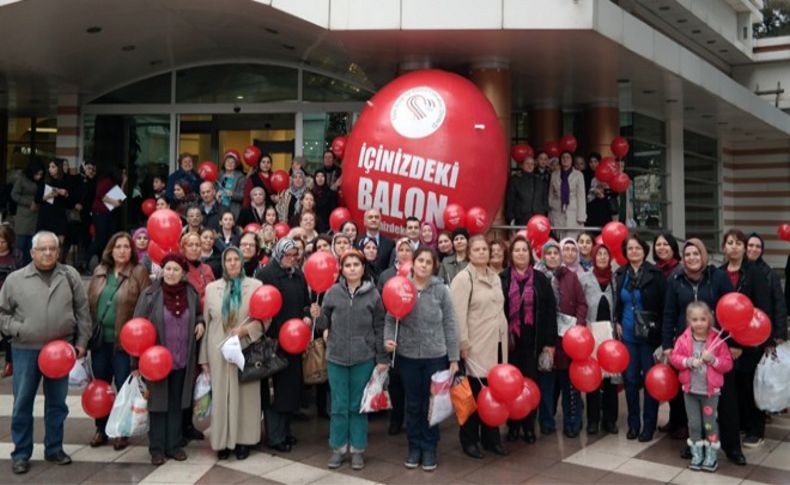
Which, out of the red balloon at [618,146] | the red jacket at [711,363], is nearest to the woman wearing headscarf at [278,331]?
the red jacket at [711,363]

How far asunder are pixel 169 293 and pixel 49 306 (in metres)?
0.81

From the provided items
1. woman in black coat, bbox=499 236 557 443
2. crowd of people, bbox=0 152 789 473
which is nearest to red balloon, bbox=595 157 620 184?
crowd of people, bbox=0 152 789 473

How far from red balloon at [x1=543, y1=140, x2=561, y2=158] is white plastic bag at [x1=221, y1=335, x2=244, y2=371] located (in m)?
6.99

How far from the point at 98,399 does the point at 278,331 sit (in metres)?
1.40

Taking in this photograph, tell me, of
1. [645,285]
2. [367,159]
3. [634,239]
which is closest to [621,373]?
[645,285]

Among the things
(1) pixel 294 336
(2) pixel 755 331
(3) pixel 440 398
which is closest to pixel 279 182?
(1) pixel 294 336

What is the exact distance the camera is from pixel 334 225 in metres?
8.07

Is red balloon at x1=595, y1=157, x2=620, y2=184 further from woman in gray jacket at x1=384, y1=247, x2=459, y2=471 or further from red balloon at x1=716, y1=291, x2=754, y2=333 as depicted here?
woman in gray jacket at x1=384, y1=247, x2=459, y2=471

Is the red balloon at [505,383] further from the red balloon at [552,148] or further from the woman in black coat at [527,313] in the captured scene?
the red balloon at [552,148]

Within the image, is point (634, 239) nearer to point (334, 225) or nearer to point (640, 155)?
point (334, 225)

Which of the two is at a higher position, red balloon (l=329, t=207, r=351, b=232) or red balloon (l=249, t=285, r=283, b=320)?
red balloon (l=329, t=207, r=351, b=232)

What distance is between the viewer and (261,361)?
511cm

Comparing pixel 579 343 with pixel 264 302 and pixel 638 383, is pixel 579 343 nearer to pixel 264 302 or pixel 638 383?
pixel 638 383

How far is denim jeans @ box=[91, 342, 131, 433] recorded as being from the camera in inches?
206
